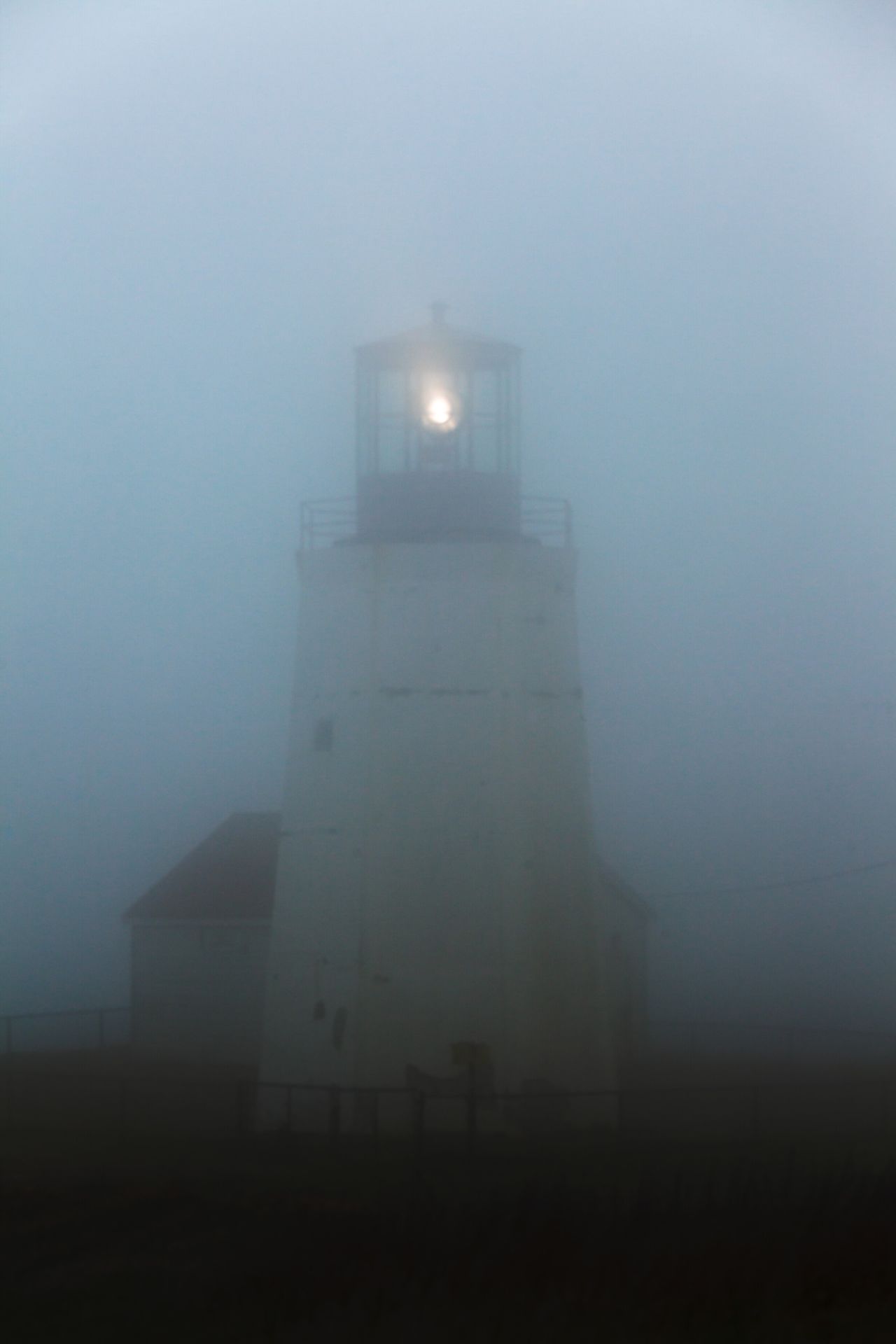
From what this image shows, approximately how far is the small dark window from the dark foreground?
4.75 metres

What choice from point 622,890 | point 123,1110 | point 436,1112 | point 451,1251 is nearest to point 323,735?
point 436,1112

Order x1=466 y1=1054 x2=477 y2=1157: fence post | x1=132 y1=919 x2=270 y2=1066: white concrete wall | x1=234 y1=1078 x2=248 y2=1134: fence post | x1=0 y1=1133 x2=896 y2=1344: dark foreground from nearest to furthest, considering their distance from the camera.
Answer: x1=0 y1=1133 x2=896 y2=1344: dark foreground, x1=466 y1=1054 x2=477 y2=1157: fence post, x1=234 y1=1078 x2=248 y2=1134: fence post, x1=132 y1=919 x2=270 y2=1066: white concrete wall

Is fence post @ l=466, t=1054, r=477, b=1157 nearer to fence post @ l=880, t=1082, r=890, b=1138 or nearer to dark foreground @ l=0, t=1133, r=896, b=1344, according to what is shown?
dark foreground @ l=0, t=1133, r=896, b=1344

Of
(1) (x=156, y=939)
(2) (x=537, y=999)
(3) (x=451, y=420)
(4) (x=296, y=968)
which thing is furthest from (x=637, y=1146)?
(1) (x=156, y=939)

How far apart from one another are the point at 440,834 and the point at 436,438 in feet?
14.0

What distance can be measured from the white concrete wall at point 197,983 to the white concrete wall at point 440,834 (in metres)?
10.9

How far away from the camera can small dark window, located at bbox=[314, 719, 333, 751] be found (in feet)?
77.0

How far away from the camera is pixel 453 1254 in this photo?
56.6ft

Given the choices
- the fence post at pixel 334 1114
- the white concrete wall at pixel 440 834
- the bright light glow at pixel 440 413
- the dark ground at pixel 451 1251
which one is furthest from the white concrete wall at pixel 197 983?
the dark ground at pixel 451 1251

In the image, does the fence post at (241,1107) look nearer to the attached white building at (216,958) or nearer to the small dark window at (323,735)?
the small dark window at (323,735)

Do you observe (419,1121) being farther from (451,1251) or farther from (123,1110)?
(451,1251)

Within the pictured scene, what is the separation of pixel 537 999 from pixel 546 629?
3.84 m

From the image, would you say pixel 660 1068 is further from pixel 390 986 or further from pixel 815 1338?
pixel 815 1338

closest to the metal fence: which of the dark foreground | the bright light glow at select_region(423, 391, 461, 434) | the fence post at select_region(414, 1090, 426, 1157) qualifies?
the fence post at select_region(414, 1090, 426, 1157)
